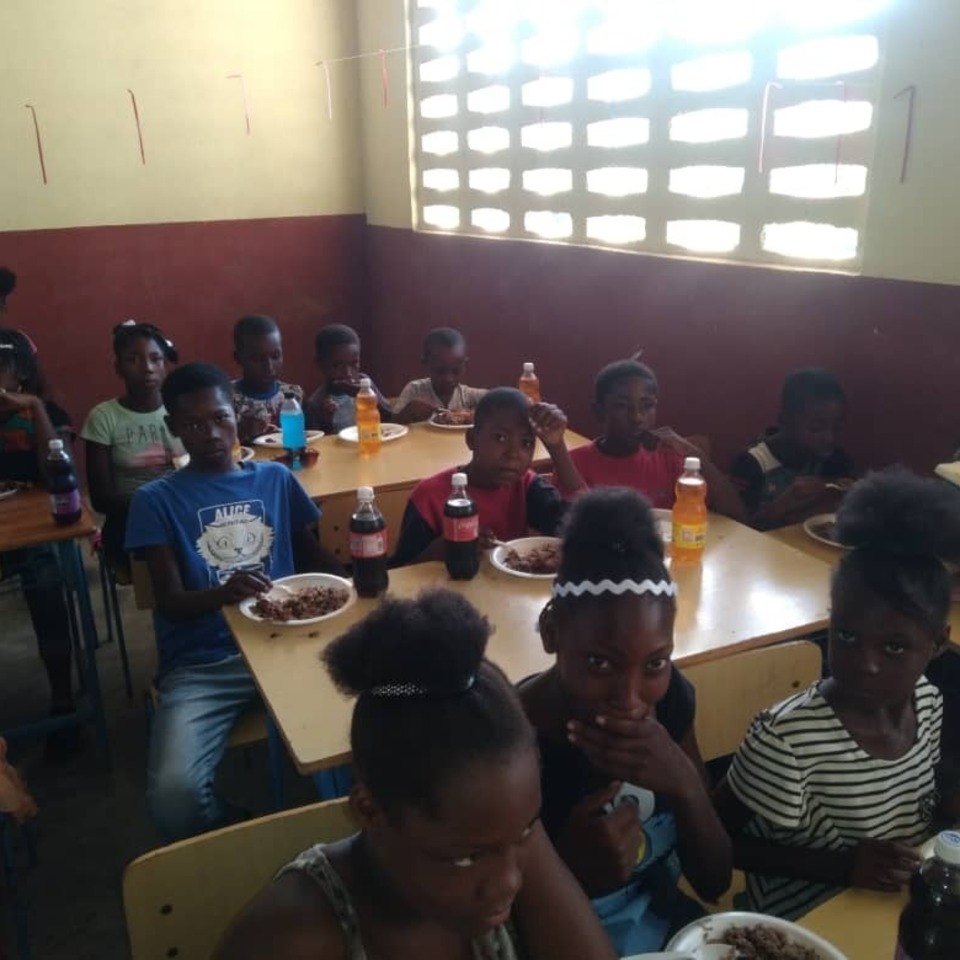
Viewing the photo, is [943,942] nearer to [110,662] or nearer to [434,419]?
[434,419]

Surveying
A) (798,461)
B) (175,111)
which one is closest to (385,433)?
(798,461)

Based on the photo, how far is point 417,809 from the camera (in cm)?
97

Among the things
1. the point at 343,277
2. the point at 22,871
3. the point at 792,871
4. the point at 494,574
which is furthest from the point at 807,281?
the point at 343,277

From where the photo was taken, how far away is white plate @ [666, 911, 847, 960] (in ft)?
3.71

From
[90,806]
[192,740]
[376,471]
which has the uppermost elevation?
[376,471]

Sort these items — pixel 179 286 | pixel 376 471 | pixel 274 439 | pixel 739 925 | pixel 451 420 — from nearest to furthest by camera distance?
pixel 739 925 → pixel 376 471 → pixel 274 439 → pixel 451 420 → pixel 179 286

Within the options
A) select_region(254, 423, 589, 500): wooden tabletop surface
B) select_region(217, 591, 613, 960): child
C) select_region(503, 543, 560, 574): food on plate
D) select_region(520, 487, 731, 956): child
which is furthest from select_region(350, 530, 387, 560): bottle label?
select_region(217, 591, 613, 960): child

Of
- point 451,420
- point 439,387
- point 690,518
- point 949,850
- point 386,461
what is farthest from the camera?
point 439,387

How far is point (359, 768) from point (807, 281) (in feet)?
8.40

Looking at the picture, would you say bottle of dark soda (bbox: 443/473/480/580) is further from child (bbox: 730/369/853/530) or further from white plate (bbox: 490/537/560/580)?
child (bbox: 730/369/853/530)

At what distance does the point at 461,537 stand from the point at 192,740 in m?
0.80

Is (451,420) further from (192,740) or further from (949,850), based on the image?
(949,850)

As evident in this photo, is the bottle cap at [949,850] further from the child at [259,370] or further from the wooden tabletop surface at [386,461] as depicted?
the child at [259,370]

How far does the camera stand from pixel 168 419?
8.23 feet
